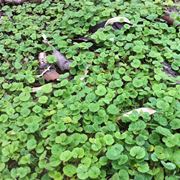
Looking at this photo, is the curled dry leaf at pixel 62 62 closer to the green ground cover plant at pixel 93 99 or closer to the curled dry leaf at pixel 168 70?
the green ground cover plant at pixel 93 99

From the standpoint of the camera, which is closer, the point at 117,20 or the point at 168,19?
the point at 117,20

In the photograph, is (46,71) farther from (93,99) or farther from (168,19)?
(168,19)

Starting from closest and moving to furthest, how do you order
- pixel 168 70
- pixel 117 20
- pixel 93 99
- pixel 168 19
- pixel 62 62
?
pixel 93 99 → pixel 168 70 → pixel 62 62 → pixel 117 20 → pixel 168 19

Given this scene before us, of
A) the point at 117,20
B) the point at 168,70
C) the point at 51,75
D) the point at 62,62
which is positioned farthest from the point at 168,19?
the point at 51,75

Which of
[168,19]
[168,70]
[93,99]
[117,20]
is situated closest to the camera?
[93,99]

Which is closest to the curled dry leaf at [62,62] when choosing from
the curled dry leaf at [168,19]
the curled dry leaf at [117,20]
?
the curled dry leaf at [117,20]

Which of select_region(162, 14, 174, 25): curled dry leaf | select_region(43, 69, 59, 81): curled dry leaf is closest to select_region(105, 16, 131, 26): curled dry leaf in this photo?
select_region(162, 14, 174, 25): curled dry leaf
